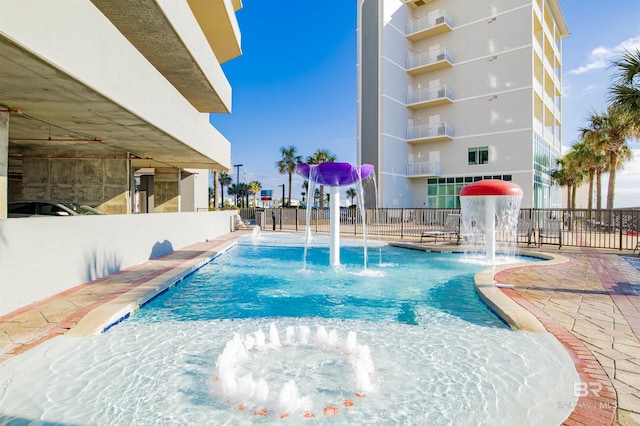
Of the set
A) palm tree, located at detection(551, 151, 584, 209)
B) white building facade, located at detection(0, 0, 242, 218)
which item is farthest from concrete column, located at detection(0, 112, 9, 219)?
palm tree, located at detection(551, 151, 584, 209)

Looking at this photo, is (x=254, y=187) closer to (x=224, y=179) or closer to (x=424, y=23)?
(x=224, y=179)

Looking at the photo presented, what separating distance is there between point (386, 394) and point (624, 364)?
7.65 feet

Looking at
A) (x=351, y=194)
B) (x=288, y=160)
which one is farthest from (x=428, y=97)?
(x=351, y=194)

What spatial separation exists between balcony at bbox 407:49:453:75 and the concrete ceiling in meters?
27.5

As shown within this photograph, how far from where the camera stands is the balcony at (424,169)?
35.3m

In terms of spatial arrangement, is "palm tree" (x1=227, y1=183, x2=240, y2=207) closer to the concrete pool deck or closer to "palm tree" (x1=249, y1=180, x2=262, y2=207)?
"palm tree" (x1=249, y1=180, x2=262, y2=207)

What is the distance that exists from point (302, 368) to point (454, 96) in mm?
35625

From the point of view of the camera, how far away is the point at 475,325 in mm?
5082

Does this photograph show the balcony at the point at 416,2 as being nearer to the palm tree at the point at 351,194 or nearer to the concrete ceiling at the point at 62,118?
the concrete ceiling at the point at 62,118

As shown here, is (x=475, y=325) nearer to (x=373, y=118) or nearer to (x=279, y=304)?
(x=279, y=304)

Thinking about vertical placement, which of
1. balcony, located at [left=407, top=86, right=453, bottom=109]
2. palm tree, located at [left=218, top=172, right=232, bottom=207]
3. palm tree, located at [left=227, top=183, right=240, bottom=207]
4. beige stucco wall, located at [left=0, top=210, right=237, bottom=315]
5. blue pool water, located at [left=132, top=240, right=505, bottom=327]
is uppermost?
balcony, located at [left=407, top=86, right=453, bottom=109]

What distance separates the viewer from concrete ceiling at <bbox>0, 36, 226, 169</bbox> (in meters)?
5.41

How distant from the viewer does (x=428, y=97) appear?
3556 centimetres

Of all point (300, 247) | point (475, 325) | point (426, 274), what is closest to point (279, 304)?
point (475, 325)
